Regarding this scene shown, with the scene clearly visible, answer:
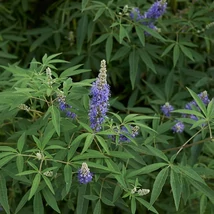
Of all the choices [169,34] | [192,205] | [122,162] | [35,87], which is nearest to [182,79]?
[169,34]

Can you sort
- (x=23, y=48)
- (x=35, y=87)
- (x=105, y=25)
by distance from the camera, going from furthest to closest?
(x=23, y=48) → (x=105, y=25) → (x=35, y=87)

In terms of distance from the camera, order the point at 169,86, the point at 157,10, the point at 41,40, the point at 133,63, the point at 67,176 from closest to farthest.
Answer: the point at 67,176, the point at 157,10, the point at 133,63, the point at 169,86, the point at 41,40

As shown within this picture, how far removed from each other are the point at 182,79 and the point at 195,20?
1.68ft

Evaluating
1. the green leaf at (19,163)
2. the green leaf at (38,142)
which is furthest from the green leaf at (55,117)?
the green leaf at (19,163)

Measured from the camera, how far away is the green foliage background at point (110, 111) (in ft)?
8.26

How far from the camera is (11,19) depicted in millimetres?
4547

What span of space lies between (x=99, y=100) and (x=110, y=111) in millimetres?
1597

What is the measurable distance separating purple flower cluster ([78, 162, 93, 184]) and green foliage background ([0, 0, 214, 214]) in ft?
0.17

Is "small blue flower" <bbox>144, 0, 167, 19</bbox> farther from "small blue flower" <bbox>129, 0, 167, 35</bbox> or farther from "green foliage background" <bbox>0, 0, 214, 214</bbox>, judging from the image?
"green foliage background" <bbox>0, 0, 214, 214</bbox>

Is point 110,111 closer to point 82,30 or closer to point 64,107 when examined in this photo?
point 82,30

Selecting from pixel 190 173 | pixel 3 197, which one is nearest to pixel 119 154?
pixel 190 173

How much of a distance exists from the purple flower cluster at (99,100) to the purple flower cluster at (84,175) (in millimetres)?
240

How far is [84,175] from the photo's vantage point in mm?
2414

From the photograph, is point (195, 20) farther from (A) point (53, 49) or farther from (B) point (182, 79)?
(A) point (53, 49)
